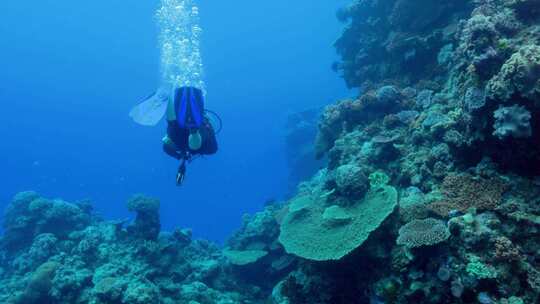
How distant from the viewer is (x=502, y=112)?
5.21 metres

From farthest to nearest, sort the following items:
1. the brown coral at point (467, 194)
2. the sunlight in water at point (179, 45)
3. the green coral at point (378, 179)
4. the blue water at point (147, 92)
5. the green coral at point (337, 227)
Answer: the blue water at point (147, 92) < the sunlight in water at point (179, 45) < the green coral at point (378, 179) < the green coral at point (337, 227) < the brown coral at point (467, 194)

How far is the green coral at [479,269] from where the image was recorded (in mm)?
4708

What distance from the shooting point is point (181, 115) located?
4816 millimetres

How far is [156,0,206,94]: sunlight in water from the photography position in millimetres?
13798

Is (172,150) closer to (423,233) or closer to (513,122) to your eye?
(423,233)

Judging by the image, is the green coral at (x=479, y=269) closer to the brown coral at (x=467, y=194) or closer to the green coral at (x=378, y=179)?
the brown coral at (x=467, y=194)

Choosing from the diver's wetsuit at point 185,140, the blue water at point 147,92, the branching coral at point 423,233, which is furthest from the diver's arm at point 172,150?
the blue water at point 147,92

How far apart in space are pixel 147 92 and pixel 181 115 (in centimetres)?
11784

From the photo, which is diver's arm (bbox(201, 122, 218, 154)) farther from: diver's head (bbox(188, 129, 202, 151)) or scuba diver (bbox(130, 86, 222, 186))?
diver's head (bbox(188, 129, 202, 151))

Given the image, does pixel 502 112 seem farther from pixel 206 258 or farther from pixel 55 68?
pixel 55 68

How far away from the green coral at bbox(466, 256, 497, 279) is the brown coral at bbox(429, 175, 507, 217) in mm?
938

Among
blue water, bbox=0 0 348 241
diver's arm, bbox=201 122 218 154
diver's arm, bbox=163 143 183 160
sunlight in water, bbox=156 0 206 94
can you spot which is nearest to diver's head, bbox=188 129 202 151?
diver's arm, bbox=201 122 218 154

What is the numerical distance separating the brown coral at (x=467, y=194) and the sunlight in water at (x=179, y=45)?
7579 millimetres

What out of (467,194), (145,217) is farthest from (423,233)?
(145,217)
